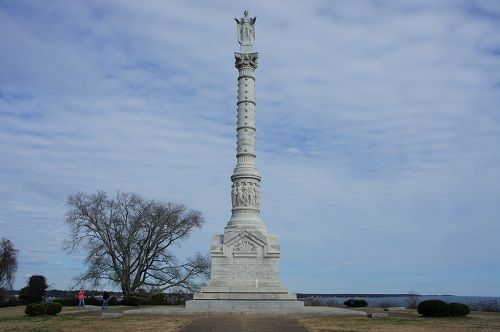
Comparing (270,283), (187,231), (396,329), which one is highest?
(187,231)

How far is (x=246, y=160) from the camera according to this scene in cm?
3444

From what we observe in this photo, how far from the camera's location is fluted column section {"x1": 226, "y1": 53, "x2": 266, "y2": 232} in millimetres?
33188

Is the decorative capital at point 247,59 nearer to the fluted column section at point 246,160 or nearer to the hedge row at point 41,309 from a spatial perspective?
the fluted column section at point 246,160

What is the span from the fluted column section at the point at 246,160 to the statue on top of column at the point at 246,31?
4.25 feet

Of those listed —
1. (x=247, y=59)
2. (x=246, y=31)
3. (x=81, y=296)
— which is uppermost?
(x=246, y=31)

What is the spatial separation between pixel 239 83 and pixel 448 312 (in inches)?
783

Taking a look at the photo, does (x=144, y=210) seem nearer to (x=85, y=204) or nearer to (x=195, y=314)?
(x=85, y=204)

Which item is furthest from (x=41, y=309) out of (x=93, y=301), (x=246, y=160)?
(x=93, y=301)

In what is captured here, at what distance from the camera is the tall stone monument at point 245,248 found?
→ 2955cm

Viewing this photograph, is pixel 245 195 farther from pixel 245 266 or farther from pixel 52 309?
pixel 52 309

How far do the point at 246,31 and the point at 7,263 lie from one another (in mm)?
30447

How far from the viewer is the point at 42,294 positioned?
1815 inches

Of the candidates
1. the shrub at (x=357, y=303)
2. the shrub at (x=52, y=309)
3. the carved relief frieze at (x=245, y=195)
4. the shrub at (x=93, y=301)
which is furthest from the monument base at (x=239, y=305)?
the shrub at (x=93, y=301)

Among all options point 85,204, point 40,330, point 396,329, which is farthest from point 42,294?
point 396,329
